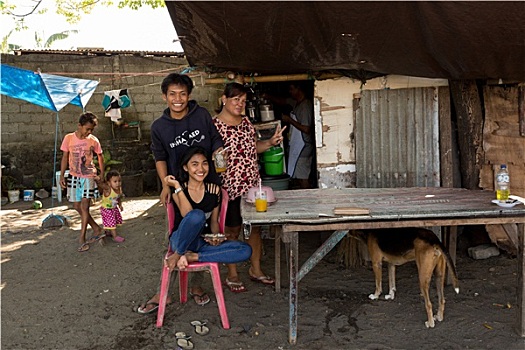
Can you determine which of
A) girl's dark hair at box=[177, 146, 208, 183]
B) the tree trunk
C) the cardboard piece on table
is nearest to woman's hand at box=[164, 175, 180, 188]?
girl's dark hair at box=[177, 146, 208, 183]

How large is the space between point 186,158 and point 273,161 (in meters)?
2.14

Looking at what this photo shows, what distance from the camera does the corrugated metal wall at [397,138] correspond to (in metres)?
5.21

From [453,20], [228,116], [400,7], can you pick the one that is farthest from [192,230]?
[453,20]

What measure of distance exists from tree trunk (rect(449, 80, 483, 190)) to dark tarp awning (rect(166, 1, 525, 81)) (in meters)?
0.54

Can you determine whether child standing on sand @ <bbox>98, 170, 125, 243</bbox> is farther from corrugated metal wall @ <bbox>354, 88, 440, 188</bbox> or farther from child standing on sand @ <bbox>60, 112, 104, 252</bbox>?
corrugated metal wall @ <bbox>354, 88, 440, 188</bbox>

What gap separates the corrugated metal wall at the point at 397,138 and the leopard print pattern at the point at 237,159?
4.98ft

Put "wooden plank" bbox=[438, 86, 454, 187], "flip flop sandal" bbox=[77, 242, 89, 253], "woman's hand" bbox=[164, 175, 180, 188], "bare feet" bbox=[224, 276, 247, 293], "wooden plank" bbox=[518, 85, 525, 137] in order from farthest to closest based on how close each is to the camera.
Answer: "flip flop sandal" bbox=[77, 242, 89, 253], "wooden plank" bbox=[438, 86, 454, 187], "wooden plank" bbox=[518, 85, 525, 137], "bare feet" bbox=[224, 276, 247, 293], "woman's hand" bbox=[164, 175, 180, 188]

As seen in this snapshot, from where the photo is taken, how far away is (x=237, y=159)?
4.43 meters

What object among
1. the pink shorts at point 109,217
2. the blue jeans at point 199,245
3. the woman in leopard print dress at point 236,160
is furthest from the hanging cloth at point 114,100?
the blue jeans at point 199,245

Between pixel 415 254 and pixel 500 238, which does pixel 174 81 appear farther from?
pixel 500 238

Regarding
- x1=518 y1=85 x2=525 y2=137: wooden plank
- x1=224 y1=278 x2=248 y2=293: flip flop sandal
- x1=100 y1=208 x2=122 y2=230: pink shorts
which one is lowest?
x1=224 y1=278 x2=248 y2=293: flip flop sandal

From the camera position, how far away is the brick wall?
10071 mm

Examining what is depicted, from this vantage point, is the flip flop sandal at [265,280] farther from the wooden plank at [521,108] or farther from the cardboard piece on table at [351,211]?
the wooden plank at [521,108]

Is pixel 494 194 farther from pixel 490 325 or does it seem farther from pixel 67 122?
pixel 67 122
